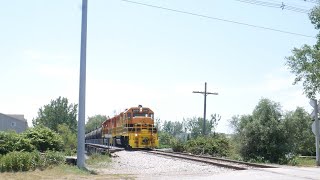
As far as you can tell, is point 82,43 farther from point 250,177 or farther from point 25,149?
point 250,177

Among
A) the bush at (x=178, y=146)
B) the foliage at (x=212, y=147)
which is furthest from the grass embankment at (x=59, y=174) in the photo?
the bush at (x=178, y=146)

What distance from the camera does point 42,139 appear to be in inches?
832

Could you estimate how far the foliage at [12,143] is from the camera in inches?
711

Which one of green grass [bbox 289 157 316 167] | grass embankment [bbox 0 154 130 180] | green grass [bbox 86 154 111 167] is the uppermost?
grass embankment [bbox 0 154 130 180]

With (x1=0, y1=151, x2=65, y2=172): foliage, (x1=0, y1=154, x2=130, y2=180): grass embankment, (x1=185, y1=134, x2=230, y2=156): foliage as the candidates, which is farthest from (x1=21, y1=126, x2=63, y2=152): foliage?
(x1=185, y1=134, x2=230, y2=156): foliage

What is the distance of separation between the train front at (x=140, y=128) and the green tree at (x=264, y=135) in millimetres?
10348

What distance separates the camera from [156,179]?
500 inches

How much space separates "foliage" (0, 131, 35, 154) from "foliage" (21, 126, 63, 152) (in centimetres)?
107

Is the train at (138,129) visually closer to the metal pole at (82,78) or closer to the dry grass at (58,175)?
the metal pole at (82,78)

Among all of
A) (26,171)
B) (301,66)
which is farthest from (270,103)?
(26,171)

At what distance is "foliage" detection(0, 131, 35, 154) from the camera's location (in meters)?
18.1

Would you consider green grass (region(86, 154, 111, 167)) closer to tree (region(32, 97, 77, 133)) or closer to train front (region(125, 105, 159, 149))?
train front (region(125, 105, 159, 149))

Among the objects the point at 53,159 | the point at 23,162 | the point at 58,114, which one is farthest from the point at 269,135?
the point at 58,114

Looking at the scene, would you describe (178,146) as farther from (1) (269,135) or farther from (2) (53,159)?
(2) (53,159)
